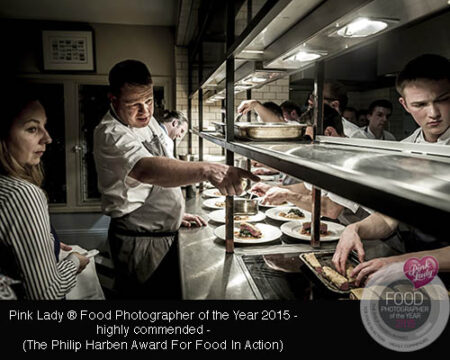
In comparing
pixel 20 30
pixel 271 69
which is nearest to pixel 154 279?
pixel 271 69

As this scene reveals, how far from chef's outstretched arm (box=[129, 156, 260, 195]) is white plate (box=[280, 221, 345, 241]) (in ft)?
1.64

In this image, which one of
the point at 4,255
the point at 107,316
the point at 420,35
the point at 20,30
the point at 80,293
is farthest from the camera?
the point at 20,30

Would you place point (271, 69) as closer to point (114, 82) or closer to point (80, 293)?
point (114, 82)

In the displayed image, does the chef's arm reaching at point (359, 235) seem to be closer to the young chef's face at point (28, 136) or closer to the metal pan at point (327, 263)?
the metal pan at point (327, 263)

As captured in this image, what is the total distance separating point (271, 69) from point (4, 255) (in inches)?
53.1

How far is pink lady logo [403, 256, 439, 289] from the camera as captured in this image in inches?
44.3

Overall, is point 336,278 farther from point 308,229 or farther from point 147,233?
point 147,233

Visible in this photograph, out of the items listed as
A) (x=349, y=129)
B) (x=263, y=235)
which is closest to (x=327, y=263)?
(x=263, y=235)

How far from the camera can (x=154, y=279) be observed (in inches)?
84.2

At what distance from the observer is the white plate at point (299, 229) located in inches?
72.0

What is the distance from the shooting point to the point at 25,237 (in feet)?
3.31

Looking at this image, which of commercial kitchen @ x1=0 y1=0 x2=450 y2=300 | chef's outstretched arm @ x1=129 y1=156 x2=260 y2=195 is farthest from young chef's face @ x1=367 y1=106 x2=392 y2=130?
chef's outstretched arm @ x1=129 y1=156 x2=260 y2=195

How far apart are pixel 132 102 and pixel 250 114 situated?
197 cm

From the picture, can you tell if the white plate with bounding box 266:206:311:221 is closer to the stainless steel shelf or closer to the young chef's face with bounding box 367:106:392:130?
the stainless steel shelf
